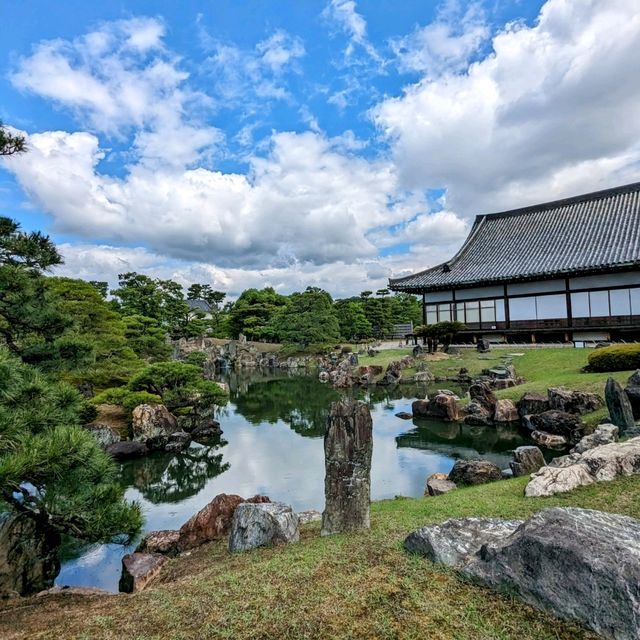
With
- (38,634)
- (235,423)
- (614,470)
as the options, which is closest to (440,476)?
(614,470)

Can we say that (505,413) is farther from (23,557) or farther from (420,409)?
(23,557)

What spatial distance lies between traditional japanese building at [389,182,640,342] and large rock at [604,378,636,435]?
1347cm

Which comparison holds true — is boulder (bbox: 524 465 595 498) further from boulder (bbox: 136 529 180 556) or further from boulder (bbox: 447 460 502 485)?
boulder (bbox: 136 529 180 556)

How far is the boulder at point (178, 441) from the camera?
12.1 meters

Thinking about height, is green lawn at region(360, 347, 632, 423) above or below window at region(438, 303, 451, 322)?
below

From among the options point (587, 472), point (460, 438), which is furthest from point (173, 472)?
point (587, 472)

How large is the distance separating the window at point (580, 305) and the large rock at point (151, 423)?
19879 mm

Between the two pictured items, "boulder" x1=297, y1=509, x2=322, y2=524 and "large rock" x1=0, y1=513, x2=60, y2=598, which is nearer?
"large rock" x1=0, y1=513, x2=60, y2=598

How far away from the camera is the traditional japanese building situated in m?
20.0

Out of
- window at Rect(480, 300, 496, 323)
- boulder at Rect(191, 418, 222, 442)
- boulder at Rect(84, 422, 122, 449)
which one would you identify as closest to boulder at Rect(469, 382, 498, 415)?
boulder at Rect(191, 418, 222, 442)

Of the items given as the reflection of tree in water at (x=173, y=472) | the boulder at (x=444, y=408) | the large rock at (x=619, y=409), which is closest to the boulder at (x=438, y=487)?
the large rock at (x=619, y=409)

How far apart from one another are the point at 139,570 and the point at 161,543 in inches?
43.2

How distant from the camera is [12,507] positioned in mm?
4070

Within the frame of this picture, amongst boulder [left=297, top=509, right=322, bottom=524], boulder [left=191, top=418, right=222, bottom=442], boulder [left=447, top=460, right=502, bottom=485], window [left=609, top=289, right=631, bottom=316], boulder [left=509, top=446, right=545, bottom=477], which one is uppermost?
window [left=609, top=289, right=631, bottom=316]
